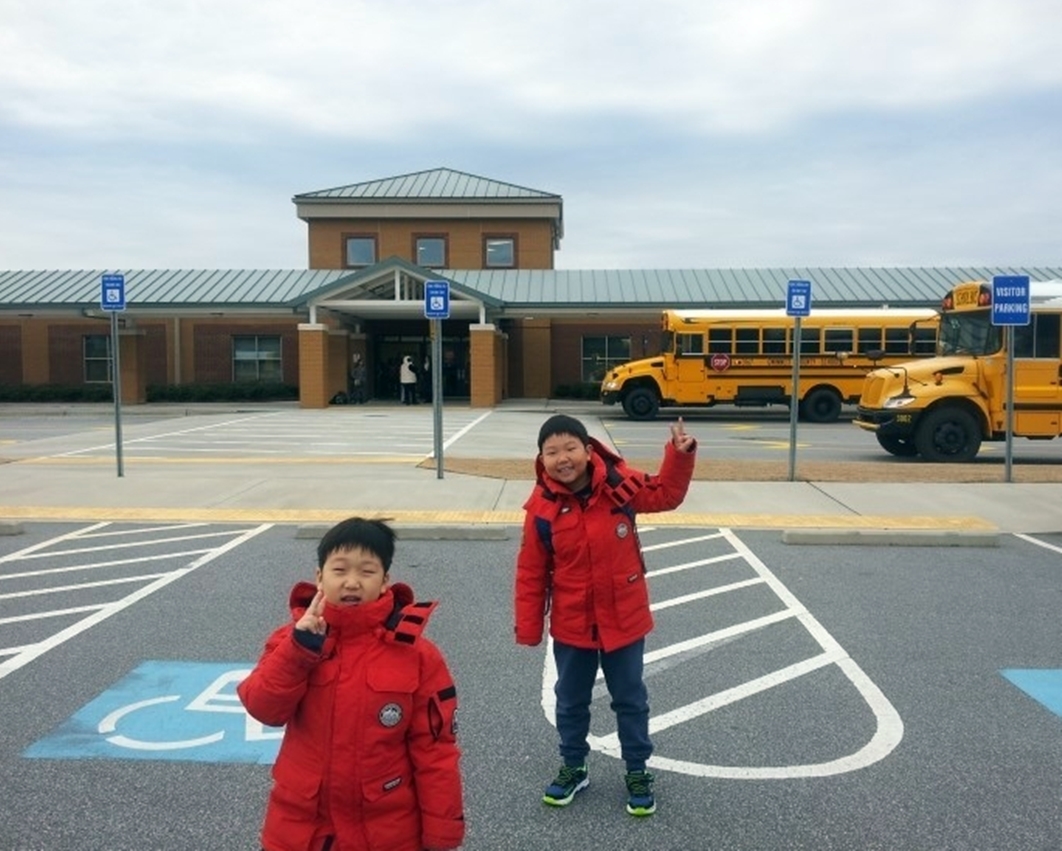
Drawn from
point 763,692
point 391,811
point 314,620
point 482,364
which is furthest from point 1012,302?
point 482,364

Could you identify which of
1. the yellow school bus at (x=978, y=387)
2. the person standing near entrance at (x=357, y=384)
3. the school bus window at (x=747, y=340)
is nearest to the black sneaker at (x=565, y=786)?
the yellow school bus at (x=978, y=387)

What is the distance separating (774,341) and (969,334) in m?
9.58

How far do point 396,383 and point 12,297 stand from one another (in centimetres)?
1354

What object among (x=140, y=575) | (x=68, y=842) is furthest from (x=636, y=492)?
(x=140, y=575)

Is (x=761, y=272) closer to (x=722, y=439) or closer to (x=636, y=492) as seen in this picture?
(x=722, y=439)

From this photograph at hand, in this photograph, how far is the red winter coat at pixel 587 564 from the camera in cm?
368

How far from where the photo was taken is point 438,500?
434 inches

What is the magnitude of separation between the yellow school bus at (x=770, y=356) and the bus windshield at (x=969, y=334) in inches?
337

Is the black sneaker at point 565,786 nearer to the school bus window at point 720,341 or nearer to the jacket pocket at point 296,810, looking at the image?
the jacket pocket at point 296,810

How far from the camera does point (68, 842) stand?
3438mm

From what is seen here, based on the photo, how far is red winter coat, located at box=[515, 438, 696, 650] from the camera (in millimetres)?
3676

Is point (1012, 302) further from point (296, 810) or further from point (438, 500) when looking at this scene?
point (296, 810)

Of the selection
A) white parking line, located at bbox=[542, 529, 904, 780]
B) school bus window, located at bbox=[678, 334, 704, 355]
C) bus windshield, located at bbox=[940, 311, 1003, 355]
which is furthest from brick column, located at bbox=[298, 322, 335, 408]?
white parking line, located at bbox=[542, 529, 904, 780]

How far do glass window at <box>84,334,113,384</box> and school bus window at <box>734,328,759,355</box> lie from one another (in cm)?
2322
